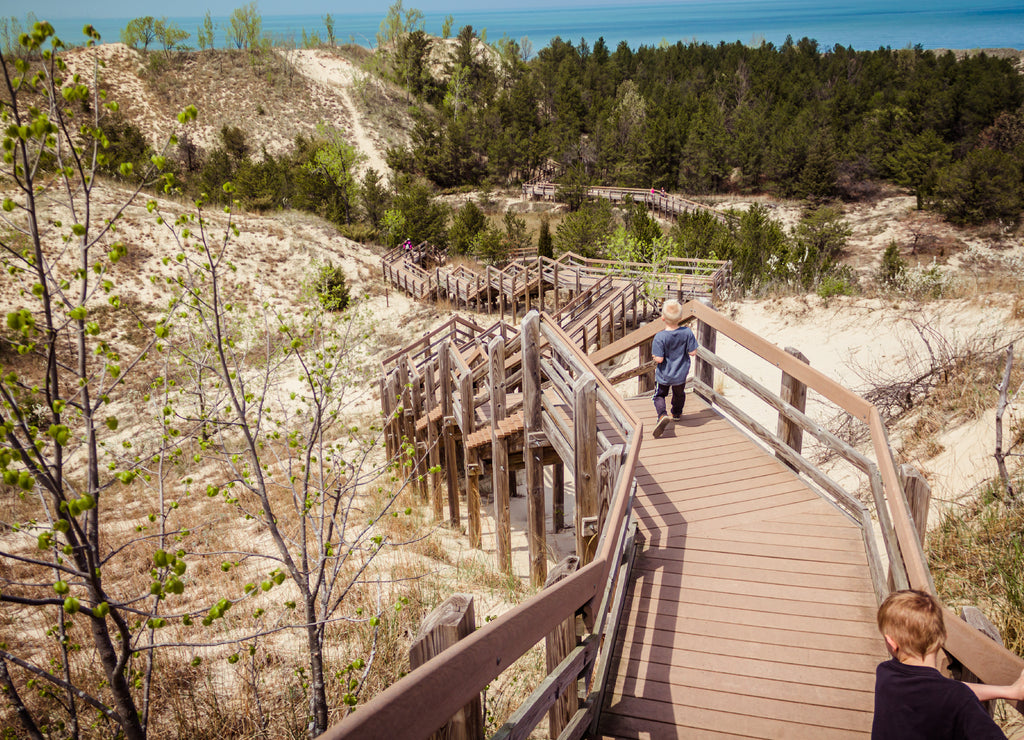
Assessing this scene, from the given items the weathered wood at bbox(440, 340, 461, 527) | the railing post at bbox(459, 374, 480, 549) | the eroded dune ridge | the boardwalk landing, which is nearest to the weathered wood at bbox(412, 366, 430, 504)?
the weathered wood at bbox(440, 340, 461, 527)

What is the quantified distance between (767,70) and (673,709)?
6924cm

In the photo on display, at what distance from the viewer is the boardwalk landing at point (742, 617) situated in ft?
10.4

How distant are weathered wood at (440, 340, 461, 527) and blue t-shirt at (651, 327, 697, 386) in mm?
3265

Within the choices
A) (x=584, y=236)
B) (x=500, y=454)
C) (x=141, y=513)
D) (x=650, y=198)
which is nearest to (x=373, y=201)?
(x=584, y=236)

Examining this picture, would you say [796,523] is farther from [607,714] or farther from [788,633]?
[607,714]

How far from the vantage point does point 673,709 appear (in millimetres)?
3209

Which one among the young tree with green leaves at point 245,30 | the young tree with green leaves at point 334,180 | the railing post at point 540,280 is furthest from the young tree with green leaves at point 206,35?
the railing post at point 540,280

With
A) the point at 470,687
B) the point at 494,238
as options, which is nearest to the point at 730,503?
the point at 470,687

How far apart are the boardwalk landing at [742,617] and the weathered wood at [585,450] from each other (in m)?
0.43

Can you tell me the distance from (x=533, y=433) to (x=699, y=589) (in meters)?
2.78

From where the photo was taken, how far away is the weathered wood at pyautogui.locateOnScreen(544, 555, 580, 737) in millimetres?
2820

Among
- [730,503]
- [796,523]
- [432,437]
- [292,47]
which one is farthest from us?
[292,47]

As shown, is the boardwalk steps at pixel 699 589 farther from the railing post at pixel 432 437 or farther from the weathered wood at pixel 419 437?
the weathered wood at pixel 419 437

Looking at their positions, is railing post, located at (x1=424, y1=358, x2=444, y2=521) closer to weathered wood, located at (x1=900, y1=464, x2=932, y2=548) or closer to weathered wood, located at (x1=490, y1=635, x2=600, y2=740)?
weathered wood, located at (x1=490, y1=635, x2=600, y2=740)
